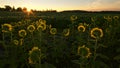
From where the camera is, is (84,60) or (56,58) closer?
(84,60)

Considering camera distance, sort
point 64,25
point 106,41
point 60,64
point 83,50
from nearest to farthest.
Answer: point 83,50 < point 60,64 < point 106,41 < point 64,25

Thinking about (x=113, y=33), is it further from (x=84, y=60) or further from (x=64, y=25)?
(x=64, y=25)

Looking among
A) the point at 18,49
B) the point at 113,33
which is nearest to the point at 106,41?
the point at 113,33

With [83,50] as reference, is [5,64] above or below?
below

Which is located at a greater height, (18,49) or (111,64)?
(18,49)

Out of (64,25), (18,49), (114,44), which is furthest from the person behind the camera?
(64,25)

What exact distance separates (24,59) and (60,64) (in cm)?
135

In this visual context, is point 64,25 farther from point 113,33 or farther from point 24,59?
point 24,59

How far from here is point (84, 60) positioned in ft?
14.4

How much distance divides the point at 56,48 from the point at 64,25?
14440 millimetres

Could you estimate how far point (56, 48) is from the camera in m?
6.37

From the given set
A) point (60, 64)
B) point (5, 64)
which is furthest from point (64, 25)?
point (5, 64)

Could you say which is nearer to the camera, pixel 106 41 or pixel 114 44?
pixel 114 44

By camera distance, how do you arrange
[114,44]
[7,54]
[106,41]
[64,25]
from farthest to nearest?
[64,25], [106,41], [114,44], [7,54]
